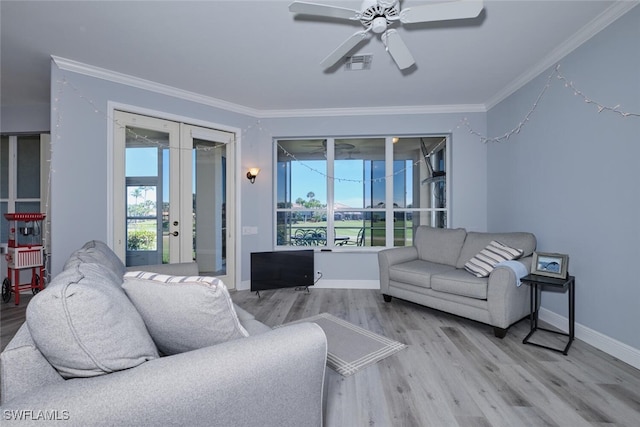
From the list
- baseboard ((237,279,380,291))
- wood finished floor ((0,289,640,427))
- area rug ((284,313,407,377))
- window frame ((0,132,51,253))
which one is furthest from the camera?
baseboard ((237,279,380,291))

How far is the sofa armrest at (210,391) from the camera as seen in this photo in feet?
2.54

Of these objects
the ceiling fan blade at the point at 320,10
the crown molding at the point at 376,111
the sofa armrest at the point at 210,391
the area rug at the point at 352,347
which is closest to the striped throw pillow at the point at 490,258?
the area rug at the point at 352,347

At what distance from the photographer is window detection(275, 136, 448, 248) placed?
448cm

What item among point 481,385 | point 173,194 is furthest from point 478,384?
point 173,194

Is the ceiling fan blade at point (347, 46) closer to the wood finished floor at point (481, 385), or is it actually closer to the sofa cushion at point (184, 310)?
the sofa cushion at point (184, 310)

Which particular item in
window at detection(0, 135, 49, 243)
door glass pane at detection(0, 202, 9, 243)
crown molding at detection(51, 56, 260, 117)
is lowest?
→ door glass pane at detection(0, 202, 9, 243)

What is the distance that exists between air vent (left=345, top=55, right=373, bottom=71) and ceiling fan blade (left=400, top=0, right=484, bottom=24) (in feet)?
3.18

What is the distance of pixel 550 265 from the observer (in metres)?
2.54

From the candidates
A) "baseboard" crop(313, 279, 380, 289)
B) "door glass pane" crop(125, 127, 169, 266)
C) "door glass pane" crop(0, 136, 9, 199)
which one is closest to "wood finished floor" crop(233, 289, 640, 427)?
"baseboard" crop(313, 279, 380, 289)

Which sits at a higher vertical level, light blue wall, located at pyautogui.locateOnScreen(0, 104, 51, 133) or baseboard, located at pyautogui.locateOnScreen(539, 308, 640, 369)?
light blue wall, located at pyautogui.locateOnScreen(0, 104, 51, 133)

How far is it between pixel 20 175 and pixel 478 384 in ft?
20.4

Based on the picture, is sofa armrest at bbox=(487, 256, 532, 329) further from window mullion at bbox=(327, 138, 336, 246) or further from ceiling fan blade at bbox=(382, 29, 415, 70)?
window mullion at bbox=(327, 138, 336, 246)

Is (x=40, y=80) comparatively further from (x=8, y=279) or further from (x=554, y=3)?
(x=554, y=3)
